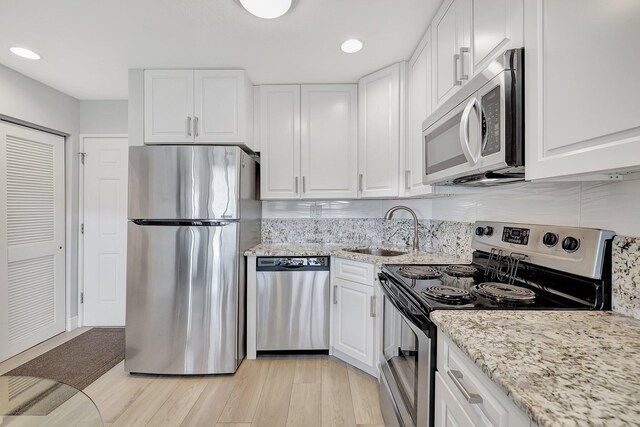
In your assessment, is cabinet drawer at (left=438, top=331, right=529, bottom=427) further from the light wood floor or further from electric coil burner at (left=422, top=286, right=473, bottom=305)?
the light wood floor

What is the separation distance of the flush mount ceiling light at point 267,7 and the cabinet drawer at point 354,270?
166 cm

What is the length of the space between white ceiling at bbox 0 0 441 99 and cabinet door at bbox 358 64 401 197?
0.13 meters

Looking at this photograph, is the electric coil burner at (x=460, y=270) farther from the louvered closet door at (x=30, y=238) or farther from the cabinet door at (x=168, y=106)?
the louvered closet door at (x=30, y=238)

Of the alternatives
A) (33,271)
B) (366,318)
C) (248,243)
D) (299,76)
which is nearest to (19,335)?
(33,271)

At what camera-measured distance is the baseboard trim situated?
302 cm

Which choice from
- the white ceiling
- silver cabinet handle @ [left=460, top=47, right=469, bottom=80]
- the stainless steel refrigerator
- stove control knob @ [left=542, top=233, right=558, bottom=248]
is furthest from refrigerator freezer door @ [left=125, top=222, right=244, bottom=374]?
stove control knob @ [left=542, top=233, right=558, bottom=248]

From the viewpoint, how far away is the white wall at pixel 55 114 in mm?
2439

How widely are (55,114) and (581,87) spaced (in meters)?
3.83

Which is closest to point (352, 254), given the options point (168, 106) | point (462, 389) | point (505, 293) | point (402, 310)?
point (402, 310)

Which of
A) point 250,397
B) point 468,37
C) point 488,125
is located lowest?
point 250,397

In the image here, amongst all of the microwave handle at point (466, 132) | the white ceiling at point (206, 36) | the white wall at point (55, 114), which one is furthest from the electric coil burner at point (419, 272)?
the white wall at point (55, 114)

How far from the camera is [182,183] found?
7.08 ft

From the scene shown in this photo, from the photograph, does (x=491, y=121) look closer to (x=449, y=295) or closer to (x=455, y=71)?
(x=455, y=71)

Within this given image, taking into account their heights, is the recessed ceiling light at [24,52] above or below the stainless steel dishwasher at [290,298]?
above
